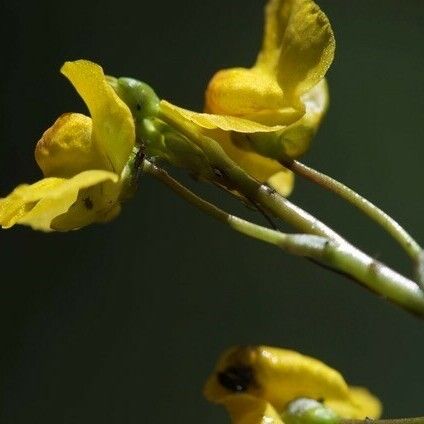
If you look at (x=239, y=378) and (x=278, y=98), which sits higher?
(x=278, y=98)

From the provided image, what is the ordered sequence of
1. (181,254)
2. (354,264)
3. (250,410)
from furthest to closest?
(181,254)
(250,410)
(354,264)

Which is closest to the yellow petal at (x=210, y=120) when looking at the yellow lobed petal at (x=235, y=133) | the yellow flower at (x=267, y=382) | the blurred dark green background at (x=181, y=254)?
the yellow lobed petal at (x=235, y=133)

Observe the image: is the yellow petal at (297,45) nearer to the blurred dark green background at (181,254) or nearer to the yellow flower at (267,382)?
the yellow flower at (267,382)

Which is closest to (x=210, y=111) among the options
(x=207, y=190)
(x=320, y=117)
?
(x=320, y=117)

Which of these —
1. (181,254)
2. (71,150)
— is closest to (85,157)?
(71,150)

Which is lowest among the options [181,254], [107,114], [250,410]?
[250,410]

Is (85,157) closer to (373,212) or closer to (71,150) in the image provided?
(71,150)
